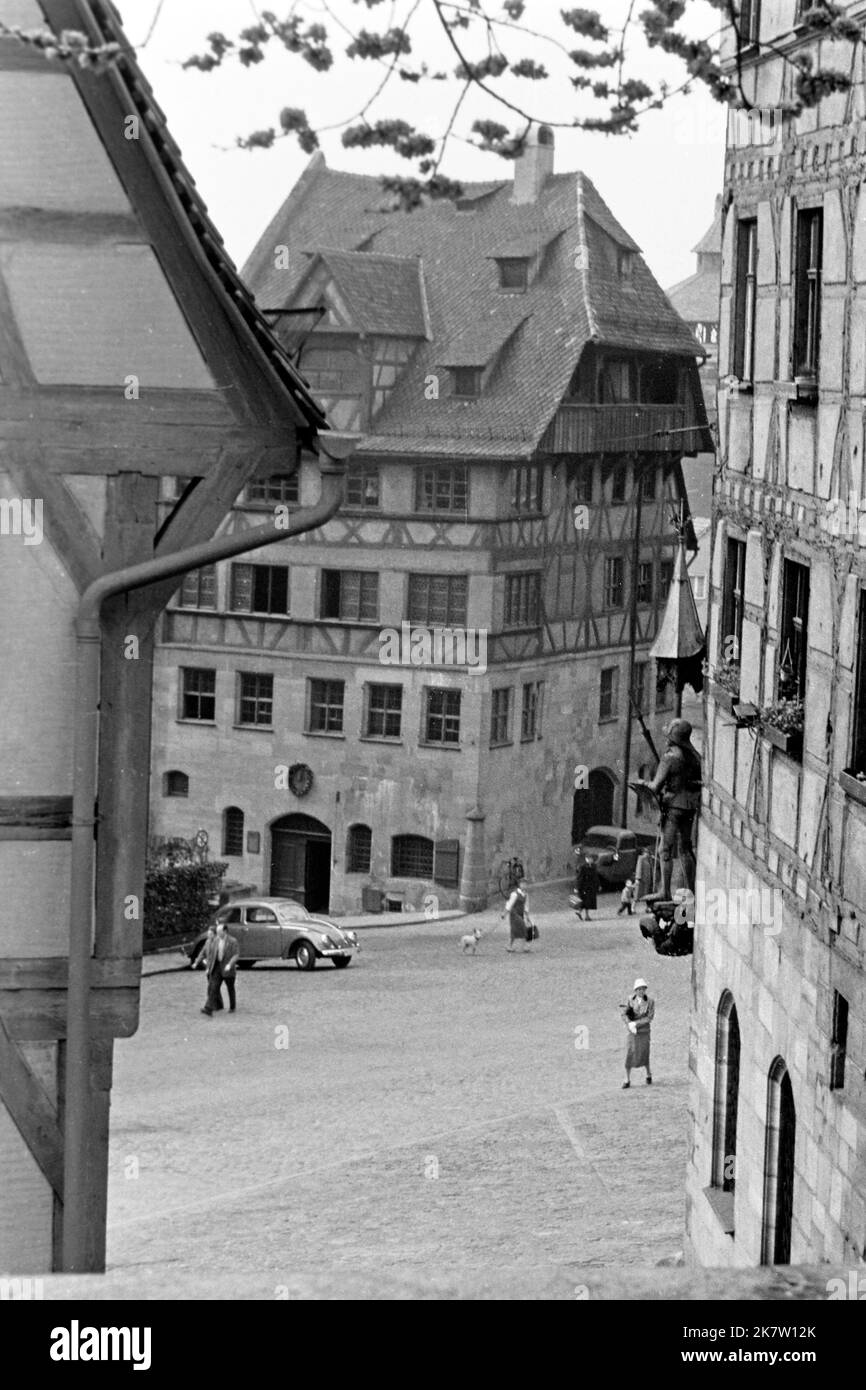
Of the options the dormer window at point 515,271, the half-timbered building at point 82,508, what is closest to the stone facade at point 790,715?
the half-timbered building at point 82,508

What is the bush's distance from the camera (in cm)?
3381

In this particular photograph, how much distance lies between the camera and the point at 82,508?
299 inches

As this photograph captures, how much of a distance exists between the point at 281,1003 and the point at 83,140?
2287 cm

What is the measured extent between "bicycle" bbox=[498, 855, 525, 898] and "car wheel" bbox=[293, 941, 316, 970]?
7.64m

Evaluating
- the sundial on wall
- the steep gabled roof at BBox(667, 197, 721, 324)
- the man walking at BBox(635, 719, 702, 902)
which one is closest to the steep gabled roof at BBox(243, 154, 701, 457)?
the sundial on wall

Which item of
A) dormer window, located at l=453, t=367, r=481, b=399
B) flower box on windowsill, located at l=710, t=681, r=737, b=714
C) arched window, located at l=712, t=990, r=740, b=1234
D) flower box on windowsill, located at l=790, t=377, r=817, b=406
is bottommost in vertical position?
arched window, located at l=712, t=990, r=740, b=1234

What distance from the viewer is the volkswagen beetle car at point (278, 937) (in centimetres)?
3209

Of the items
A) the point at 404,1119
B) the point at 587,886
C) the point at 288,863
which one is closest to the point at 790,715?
the point at 404,1119

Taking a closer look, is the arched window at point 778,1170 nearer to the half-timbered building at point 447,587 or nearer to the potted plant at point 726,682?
the potted plant at point 726,682

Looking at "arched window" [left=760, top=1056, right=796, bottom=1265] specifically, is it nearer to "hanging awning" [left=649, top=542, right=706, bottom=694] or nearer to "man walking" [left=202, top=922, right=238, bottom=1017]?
"hanging awning" [left=649, top=542, right=706, bottom=694]

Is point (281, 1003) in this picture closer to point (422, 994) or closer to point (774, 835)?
point (422, 994)

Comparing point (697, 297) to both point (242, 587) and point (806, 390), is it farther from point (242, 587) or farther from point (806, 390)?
point (806, 390)

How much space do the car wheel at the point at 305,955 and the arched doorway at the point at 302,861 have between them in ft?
26.7
